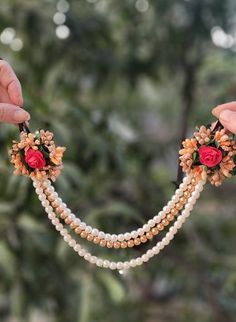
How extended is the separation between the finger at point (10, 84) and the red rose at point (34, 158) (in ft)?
0.21

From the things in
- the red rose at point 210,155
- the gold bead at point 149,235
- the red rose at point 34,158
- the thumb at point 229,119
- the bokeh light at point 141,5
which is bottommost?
the red rose at point 34,158

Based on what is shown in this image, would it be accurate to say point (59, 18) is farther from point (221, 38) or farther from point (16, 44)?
point (221, 38)

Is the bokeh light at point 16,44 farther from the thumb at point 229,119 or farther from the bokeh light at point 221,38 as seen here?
the thumb at point 229,119

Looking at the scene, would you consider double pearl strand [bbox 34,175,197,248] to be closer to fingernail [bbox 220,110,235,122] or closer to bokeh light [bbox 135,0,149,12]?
fingernail [bbox 220,110,235,122]

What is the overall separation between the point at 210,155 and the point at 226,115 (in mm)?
51

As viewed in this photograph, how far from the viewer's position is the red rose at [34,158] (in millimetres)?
815

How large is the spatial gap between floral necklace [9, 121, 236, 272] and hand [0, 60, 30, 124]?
26 mm

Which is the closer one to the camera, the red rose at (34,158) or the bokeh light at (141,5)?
the red rose at (34,158)

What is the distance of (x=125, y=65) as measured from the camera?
1.85 meters

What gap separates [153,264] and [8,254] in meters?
0.49

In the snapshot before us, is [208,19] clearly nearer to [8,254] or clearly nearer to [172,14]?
[172,14]

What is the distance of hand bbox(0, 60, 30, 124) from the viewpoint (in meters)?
0.81

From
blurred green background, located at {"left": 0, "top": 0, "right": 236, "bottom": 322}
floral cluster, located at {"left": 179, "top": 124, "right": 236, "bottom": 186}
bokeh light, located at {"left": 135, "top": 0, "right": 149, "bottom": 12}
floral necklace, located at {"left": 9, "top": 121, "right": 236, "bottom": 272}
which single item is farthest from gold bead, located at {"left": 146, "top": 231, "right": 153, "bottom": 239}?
bokeh light, located at {"left": 135, "top": 0, "right": 149, "bottom": 12}

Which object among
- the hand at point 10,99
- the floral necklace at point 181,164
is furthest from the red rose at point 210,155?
the hand at point 10,99
